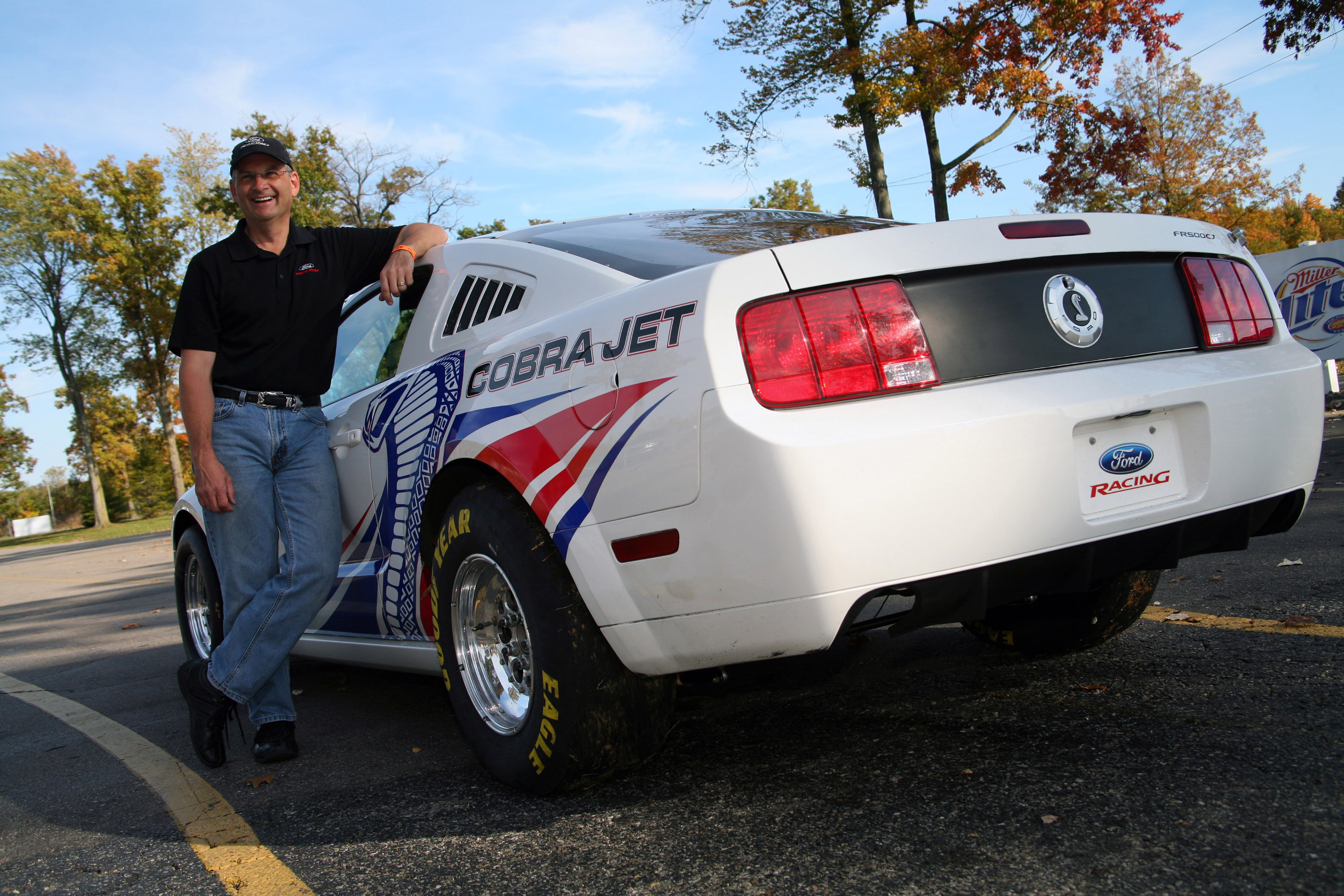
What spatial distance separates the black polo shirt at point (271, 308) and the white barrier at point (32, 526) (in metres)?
73.3

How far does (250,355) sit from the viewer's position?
10.5ft

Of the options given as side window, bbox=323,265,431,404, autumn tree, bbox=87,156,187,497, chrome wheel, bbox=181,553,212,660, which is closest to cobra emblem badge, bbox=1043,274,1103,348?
side window, bbox=323,265,431,404

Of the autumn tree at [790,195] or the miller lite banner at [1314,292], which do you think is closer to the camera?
the miller lite banner at [1314,292]

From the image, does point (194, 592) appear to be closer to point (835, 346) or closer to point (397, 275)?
point (397, 275)

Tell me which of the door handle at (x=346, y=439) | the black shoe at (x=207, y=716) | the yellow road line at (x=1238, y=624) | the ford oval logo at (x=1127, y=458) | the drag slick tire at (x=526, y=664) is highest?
the door handle at (x=346, y=439)

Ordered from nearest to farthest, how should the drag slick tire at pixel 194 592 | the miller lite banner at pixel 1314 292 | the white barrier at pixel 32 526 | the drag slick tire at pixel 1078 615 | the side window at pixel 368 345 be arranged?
1. the drag slick tire at pixel 1078 615
2. the side window at pixel 368 345
3. the drag slick tire at pixel 194 592
4. the miller lite banner at pixel 1314 292
5. the white barrier at pixel 32 526

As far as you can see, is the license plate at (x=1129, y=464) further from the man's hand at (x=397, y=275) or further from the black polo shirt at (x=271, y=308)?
the black polo shirt at (x=271, y=308)

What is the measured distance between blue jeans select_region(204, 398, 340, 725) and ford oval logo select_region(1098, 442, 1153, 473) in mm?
2374

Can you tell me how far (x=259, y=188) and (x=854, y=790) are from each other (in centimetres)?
265

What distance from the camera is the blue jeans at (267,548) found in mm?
3129

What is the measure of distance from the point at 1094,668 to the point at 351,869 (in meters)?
2.23

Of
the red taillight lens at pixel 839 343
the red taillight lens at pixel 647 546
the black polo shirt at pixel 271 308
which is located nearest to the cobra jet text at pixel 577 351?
the red taillight lens at pixel 839 343

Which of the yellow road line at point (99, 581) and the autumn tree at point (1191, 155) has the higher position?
the autumn tree at point (1191, 155)

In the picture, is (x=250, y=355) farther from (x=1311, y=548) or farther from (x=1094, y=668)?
(x=1311, y=548)
